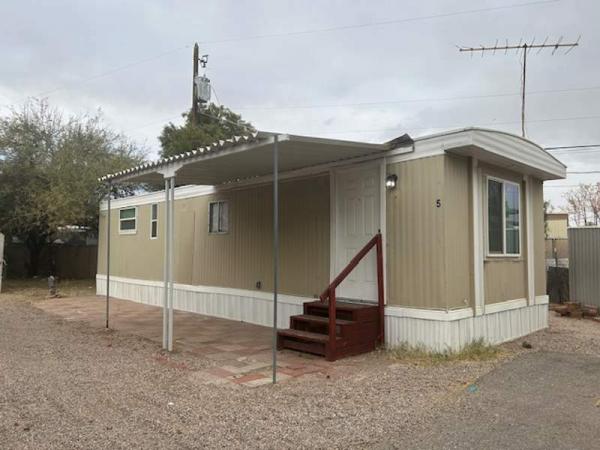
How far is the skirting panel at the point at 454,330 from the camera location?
18.9 feet

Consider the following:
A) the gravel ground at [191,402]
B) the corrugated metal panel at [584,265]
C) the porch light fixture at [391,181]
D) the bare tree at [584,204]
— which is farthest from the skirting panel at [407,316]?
the bare tree at [584,204]

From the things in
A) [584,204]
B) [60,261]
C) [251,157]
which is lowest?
[60,261]

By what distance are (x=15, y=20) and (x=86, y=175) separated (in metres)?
5.71

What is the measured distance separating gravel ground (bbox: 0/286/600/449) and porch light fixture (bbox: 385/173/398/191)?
210 cm

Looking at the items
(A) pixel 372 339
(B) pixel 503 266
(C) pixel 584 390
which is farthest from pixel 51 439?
(B) pixel 503 266

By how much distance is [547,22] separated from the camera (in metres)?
11.3

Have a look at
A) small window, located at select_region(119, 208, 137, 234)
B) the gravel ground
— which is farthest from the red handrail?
small window, located at select_region(119, 208, 137, 234)

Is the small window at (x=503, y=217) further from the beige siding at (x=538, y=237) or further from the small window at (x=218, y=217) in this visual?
the small window at (x=218, y=217)

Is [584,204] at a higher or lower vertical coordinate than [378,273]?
higher

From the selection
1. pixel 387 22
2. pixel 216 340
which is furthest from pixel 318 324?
pixel 387 22

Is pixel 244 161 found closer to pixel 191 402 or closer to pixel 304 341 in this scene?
pixel 304 341

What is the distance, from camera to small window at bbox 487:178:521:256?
6.58 meters

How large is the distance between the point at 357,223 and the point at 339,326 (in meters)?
1.55

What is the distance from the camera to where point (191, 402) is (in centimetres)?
425
